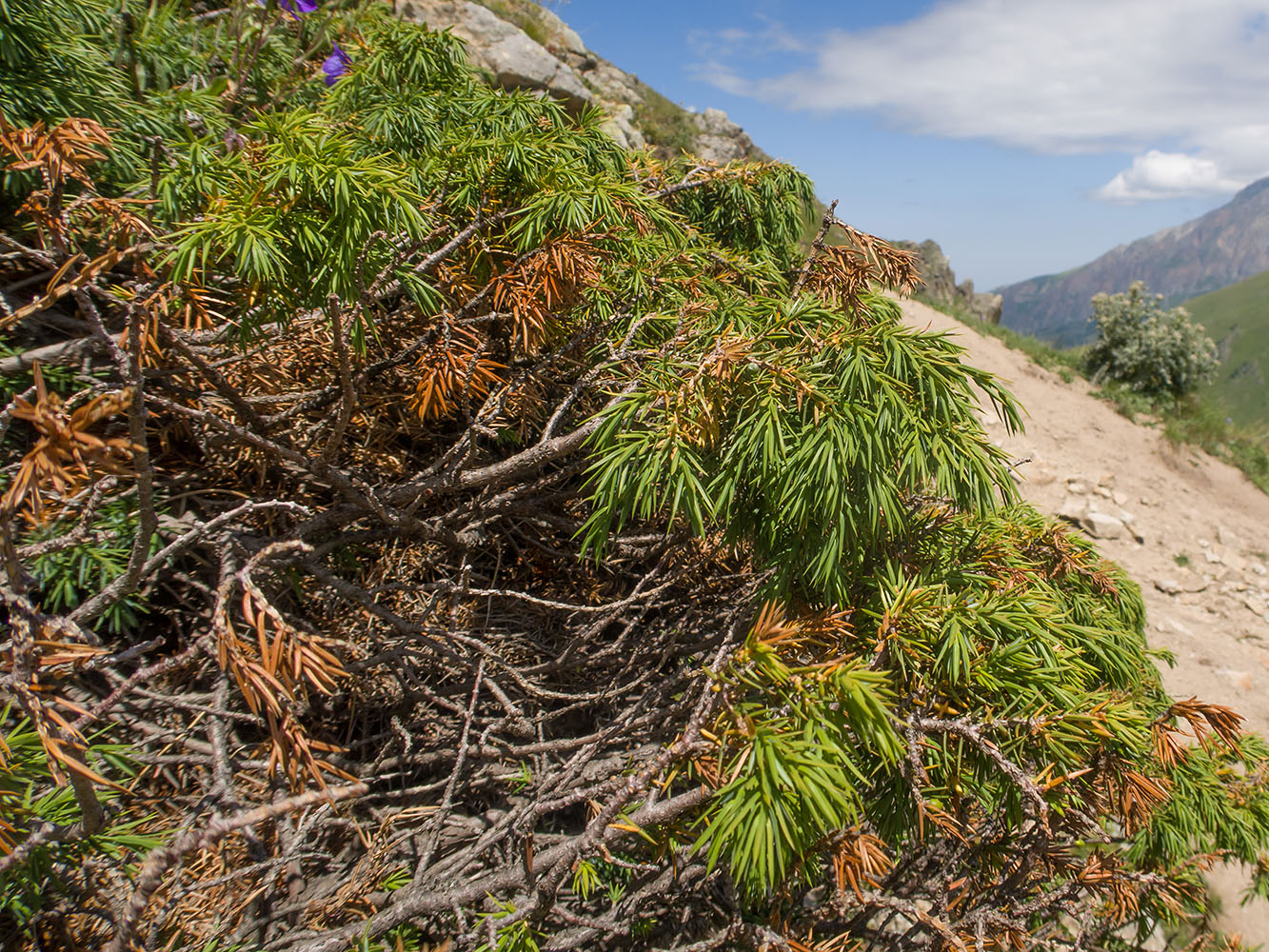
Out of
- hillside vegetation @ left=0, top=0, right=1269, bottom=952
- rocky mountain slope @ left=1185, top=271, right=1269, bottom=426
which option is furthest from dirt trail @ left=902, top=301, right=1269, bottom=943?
rocky mountain slope @ left=1185, top=271, right=1269, bottom=426

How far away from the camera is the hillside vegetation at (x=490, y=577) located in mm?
1089

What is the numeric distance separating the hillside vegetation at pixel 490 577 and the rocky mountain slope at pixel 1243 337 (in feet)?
328

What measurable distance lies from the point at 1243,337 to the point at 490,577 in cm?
13838

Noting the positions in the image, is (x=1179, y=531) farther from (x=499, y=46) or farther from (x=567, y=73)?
(x=499, y=46)

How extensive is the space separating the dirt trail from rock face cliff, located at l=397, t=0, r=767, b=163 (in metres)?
4.61

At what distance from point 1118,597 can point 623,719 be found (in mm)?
1644

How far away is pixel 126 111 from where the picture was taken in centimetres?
191

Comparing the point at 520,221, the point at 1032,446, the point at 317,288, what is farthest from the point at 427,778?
the point at 1032,446

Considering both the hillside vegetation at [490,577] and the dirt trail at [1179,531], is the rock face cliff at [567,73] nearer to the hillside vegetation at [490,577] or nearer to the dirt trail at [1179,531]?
the hillside vegetation at [490,577]

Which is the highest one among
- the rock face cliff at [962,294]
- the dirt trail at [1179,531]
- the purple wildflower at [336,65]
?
the rock face cliff at [962,294]

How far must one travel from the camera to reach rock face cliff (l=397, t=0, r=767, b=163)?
675 centimetres

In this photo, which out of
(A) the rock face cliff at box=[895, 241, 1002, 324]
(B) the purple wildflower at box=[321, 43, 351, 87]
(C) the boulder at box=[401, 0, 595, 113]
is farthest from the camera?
(A) the rock face cliff at box=[895, 241, 1002, 324]

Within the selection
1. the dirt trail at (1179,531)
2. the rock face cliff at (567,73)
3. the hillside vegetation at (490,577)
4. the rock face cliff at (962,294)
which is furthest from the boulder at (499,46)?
the rock face cliff at (962,294)

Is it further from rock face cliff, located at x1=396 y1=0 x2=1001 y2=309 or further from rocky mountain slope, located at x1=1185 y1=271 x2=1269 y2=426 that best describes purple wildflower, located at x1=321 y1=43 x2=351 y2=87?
rocky mountain slope, located at x1=1185 y1=271 x2=1269 y2=426
